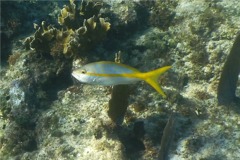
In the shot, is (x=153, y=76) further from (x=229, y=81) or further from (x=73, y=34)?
(x=73, y=34)

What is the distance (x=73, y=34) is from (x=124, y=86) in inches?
71.1

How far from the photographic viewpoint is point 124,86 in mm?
4637

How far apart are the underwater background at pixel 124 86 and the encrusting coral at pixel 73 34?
0.02 metres

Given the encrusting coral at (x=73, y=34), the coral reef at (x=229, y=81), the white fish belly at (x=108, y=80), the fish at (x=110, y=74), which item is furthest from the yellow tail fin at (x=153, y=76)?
the encrusting coral at (x=73, y=34)

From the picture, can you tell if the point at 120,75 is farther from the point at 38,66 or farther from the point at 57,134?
the point at 38,66

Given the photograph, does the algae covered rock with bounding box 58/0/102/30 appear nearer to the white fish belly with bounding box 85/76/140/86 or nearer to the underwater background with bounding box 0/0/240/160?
the underwater background with bounding box 0/0/240/160

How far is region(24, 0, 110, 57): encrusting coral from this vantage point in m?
5.78

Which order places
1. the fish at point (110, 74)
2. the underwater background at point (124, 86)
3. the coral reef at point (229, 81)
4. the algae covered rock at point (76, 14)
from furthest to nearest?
the algae covered rock at point (76, 14)
the coral reef at point (229, 81)
the underwater background at point (124, 86)
the fish at point (110, 74)

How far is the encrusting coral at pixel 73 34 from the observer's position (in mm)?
5781

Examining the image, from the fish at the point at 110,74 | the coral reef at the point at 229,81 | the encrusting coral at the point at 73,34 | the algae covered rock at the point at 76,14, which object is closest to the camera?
the fish at the point at 110,74

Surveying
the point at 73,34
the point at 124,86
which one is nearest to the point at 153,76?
the point at 124,86

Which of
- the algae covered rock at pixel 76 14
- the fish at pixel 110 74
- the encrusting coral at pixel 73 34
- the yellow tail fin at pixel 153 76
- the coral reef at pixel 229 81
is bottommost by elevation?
the coral reef at pixel 229 81

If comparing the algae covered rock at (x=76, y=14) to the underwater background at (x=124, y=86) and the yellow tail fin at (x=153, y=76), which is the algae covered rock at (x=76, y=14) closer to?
the underwater background at (x=124, y=86)

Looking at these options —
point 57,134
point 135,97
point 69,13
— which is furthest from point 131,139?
point 69,13
